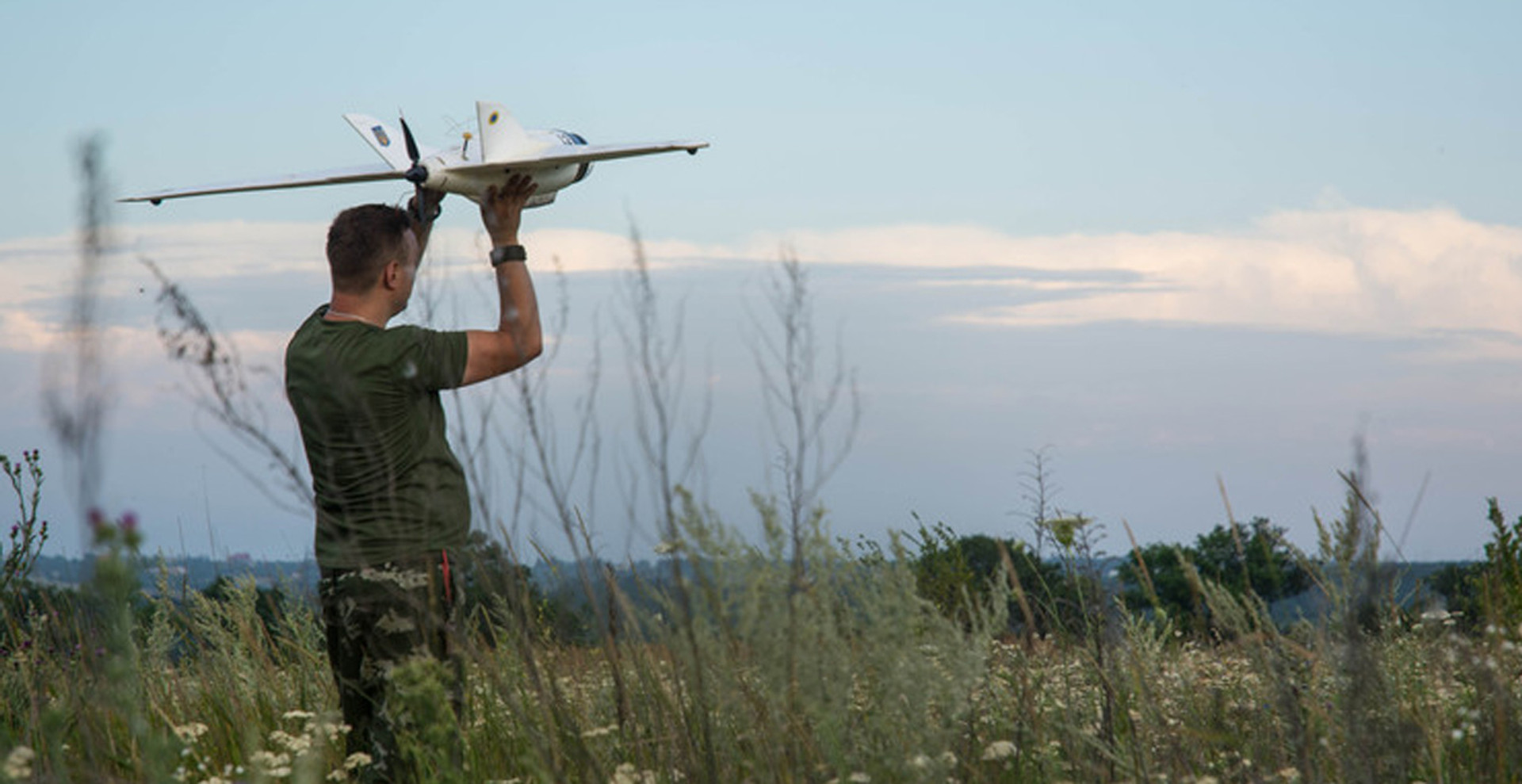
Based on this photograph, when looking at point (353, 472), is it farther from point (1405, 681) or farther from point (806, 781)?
point (1405, 681)

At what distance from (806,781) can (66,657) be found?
12.0ft

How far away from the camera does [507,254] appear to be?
188 inches

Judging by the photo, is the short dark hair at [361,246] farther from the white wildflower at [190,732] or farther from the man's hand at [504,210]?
the white wildflower at [190,732]

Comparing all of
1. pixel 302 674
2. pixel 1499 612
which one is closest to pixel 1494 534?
pixel 1499 612

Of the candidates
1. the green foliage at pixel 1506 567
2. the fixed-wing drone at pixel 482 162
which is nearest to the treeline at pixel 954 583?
the green foliage at pixel 1506 567

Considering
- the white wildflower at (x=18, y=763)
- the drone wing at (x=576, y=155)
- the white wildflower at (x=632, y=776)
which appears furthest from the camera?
the drone wing at (x=576, y=155)

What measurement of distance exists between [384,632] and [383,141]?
14.4ft

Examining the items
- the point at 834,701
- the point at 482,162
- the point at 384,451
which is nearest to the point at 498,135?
the point at 482,162

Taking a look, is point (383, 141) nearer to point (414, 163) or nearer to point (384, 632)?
point (414, 163)

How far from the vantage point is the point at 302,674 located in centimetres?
604

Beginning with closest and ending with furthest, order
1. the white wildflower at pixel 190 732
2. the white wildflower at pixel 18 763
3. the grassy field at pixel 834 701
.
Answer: the white wildflower at pixel 18 763 → the grassy field at pixel 834 701 → the white wildflower at pixel 190 732

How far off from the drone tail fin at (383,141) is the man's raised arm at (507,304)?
313 centimetres

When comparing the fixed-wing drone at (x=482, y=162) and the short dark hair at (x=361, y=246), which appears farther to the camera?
the fixed-wing drone at (x=482, y=162)

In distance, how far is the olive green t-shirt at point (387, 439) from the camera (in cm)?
444
